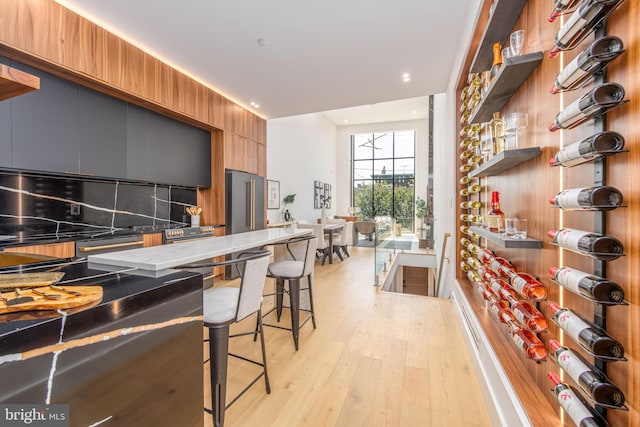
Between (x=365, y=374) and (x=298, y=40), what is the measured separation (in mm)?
2934

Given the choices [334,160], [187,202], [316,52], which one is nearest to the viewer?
[316,52]

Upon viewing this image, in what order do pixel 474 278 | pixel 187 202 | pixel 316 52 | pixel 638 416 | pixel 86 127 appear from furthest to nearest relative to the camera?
pixel 187 202, pixel 316 52, pixel 86 127, pixel 474 278, pixel 638 416

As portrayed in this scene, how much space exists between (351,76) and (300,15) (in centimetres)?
119

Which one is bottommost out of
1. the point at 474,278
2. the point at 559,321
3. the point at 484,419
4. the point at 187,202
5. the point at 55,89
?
the point at 484,419

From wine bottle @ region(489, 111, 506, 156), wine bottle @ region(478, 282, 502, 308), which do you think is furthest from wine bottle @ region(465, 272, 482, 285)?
wine bottle @ region(489, 111, 506, 156)

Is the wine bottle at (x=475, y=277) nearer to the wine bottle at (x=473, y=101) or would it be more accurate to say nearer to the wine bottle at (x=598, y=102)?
the wine bottle at (x=473, y=101)

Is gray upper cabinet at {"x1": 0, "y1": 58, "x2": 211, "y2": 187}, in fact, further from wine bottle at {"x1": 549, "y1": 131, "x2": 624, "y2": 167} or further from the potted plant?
wine bottle at {"x1": 549, "y1": 131, "x2": 624, "y2": 167}

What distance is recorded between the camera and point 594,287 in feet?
2.36

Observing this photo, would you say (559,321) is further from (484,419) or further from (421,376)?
(421,376)

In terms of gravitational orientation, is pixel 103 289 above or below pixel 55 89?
below

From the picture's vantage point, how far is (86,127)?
2643mm

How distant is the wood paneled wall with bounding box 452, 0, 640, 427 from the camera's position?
26.9 inches

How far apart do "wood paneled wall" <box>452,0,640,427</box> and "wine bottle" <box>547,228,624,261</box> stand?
0.10ft

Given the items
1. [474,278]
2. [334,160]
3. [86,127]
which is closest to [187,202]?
[86,127]
